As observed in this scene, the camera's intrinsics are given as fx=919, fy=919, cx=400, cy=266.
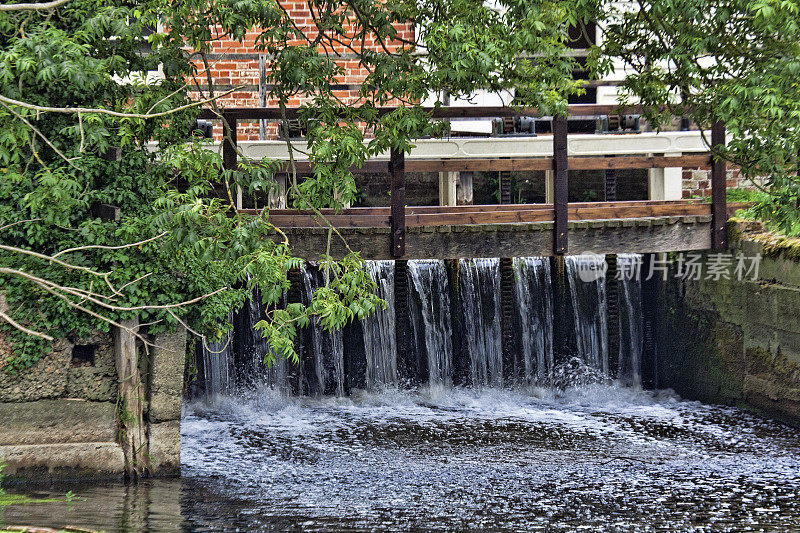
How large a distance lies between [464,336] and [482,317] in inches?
12.3

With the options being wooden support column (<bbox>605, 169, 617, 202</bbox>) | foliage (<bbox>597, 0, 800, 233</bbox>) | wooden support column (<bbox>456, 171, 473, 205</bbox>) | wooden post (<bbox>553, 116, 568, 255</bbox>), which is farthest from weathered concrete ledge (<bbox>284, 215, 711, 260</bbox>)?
wooden support column (<bbox>605, 169, 617, 202</bbox>)

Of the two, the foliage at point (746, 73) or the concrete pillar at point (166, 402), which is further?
the concrete pillar at point (166, 402)

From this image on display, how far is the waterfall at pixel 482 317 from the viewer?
421 inches

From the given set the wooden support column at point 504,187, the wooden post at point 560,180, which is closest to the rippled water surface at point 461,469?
the wooden post at point 560,180

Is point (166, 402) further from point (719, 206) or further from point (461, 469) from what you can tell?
point (719, 206)

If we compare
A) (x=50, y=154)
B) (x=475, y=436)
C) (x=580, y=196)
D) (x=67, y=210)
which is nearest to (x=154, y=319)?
(x=67, y=210)

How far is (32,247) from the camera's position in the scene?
685 cm

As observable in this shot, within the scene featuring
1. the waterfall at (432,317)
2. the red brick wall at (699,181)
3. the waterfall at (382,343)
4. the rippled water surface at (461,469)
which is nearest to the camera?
the rippled water surface at (461,469)

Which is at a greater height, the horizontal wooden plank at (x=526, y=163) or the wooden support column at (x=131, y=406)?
the horizontal wooden plank at (x=526, y=163)

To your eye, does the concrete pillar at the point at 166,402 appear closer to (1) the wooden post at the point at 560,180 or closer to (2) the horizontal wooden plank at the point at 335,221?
(2) the horizontal wooden plank at the point at 335,221

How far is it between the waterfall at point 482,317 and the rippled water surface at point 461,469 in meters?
0.37

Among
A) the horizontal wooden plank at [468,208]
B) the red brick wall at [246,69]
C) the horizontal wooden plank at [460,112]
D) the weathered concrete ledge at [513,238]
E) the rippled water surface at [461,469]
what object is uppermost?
the red brick wall at [246,69]

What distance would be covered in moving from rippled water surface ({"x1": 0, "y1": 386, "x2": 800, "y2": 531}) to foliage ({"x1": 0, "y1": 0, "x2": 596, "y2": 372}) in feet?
3.93

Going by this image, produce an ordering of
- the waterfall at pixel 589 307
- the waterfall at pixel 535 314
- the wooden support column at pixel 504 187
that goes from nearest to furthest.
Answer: the waterfall at pixel 535 314 < the waterfall at pixel 589 307 < the wooden support column at pixel 504 187
